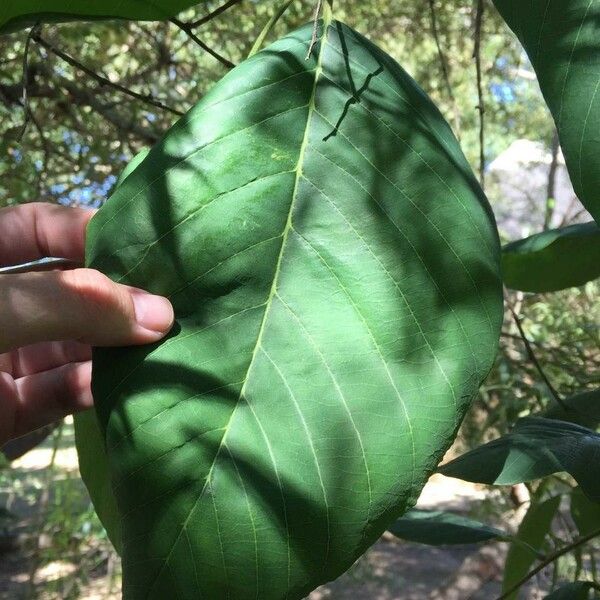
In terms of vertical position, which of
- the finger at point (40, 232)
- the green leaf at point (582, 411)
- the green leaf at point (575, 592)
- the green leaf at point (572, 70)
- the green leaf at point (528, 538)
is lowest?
the green leaf at point (528, 538)

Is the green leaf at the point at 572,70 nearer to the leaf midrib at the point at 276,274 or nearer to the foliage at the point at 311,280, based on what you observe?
the foliage at the point at 311,280

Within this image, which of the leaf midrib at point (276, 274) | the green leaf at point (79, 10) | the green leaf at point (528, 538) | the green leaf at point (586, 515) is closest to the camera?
the leaf midrib at point (276, 274)

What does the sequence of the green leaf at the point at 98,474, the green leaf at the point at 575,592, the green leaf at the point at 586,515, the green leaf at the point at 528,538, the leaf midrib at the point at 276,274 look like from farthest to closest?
the green leaf at the point at 528,538 → the green leaf at the point at 586,515 → the green leaf at the point at 575,592 → the green leaf at the point at 98,474 → the leaf midrib at the point at 276,274

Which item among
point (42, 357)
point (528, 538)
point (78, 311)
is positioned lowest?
point (528, 538)

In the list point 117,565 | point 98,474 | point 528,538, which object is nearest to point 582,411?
point 528,538

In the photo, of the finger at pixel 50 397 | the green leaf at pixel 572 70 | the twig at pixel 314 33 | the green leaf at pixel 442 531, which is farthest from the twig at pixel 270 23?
the green leaf at pixel 442 531

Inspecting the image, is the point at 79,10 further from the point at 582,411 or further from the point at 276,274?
the point at 582,411
